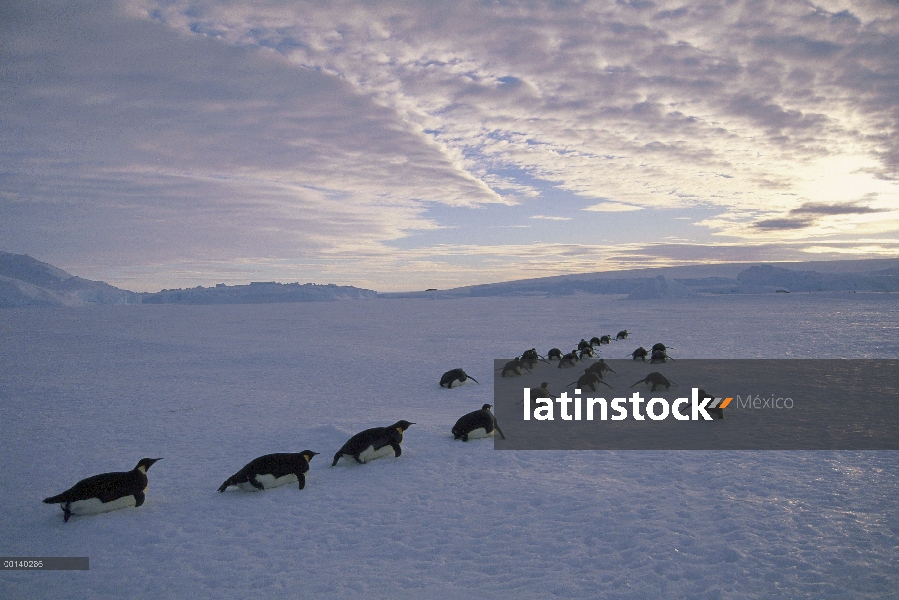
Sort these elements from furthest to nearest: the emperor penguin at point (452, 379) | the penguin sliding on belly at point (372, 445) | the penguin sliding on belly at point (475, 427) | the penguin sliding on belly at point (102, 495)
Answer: the emperor penguin at point (452, 379), the penguin sliding on belly at point (475, 427), the penguin sliding on belly at point (372, 445), the penguin sliding on belly at point (102, 495)

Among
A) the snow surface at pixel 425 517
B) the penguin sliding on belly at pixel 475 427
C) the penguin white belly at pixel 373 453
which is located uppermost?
the penguin sliding on belly at pixel 475 427

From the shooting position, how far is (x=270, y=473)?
5.92 metres

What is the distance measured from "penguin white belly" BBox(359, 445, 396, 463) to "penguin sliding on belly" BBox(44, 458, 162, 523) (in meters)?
2.44

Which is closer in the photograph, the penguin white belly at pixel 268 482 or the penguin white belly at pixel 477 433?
the penguin white belly at pixel 268 482

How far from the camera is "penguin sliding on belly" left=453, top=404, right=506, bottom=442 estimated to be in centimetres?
772

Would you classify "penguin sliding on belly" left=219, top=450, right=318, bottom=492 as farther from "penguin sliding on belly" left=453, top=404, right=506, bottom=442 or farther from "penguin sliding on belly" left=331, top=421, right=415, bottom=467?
"penguin sliding on belly" left=453, top=404, right=506, bottom=442

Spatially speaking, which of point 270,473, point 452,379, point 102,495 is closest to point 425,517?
point 270,473

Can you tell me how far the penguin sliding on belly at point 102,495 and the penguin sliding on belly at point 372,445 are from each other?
218 cm

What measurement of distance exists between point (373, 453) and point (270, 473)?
1370mm

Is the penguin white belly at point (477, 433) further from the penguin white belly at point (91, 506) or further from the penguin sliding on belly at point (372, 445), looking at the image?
the penguin white belly at point (91, 506)

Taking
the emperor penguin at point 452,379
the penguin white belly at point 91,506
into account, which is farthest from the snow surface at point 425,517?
the emperor penguin at point 452,379

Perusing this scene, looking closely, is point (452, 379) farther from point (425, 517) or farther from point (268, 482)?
point (425, 517)

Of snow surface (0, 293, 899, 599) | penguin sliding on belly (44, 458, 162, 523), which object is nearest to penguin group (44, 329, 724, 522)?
penguin sliding on belly (44, 458, 162, 523)

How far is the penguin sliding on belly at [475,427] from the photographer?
25.3 feet
